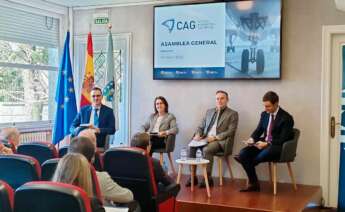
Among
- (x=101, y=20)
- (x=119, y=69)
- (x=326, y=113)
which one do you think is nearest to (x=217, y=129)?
(x=326, y=113)

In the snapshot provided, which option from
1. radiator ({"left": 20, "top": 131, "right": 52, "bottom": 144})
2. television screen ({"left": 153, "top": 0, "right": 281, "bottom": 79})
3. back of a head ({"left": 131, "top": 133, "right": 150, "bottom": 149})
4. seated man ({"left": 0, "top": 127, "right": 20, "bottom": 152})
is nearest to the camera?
back of a head ({"left": 131, "top": 133, "right": 150, "bottom": 149})

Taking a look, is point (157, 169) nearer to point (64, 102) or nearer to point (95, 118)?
point (95, 118)

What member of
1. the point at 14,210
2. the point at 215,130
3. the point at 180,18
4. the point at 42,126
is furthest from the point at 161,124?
the point at 14,210

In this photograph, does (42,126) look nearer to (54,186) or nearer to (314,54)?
(314,54)

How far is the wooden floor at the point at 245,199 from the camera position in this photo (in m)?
4.65

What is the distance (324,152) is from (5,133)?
3.85m

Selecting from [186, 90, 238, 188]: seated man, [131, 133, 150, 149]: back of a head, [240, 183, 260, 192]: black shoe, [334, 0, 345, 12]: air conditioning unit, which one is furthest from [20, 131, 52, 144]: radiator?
[334, 0, 345, 12]: air conditioning unit

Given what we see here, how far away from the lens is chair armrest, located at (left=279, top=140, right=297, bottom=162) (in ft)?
17.1

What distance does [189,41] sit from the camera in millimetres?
6484

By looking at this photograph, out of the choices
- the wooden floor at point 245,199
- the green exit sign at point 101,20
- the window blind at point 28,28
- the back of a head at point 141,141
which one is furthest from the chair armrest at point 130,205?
the green exit sign at point 101,20

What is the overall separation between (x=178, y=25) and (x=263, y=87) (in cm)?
154

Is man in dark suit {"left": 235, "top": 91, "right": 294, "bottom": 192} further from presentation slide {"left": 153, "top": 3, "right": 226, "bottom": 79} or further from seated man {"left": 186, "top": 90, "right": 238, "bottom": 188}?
presentation slide {"left": 153, "top": 3, "right": 226, "bottom": 79}

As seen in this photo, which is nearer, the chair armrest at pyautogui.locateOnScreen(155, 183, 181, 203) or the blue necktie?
the chair armrest at pyautogui.locateOnScreen(155, 183, 181, 203)

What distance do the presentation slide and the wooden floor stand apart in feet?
5.74
